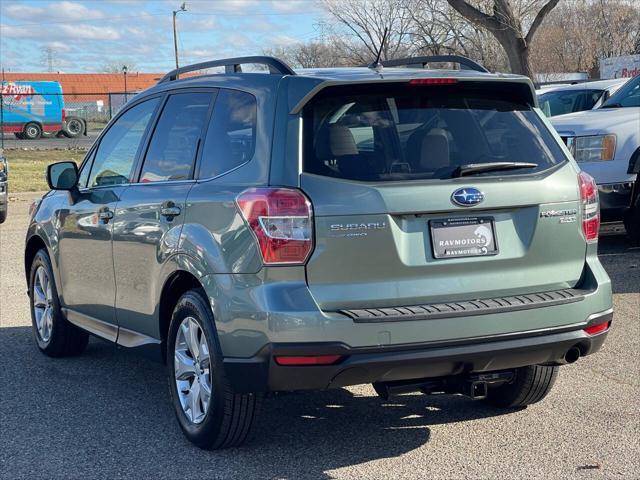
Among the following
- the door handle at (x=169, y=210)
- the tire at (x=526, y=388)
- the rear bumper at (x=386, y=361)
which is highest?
the door handle at (x=169, y=210)

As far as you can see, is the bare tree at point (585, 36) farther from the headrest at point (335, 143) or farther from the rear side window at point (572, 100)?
the headrest at point (335, 143)

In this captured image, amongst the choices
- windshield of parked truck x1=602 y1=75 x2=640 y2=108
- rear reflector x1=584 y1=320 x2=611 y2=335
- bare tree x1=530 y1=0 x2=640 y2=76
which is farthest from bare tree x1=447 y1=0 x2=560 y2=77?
bare tree x1=530 y1=0 x2=640 y2=76

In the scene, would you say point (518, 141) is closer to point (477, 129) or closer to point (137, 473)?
point (477, 129)

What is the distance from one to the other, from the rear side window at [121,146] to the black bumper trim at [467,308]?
87.0 inches

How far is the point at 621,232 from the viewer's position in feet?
40.6

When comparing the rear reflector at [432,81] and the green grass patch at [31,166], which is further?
the green grass patch at [31,166]

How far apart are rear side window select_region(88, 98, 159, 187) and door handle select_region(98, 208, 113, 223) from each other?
193 mm

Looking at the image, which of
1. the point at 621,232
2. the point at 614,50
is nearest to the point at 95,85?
the point at 614,50

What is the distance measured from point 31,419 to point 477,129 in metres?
3.02

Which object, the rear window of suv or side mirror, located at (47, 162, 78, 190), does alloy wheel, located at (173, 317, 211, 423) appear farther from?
side mirror, located at (47, 162, 78, 190)

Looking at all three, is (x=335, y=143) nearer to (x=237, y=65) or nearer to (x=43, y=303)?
(x=237, y=65)

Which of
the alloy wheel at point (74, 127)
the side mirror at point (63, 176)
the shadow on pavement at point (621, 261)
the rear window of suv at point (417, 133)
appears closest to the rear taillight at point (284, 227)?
the rear window of suv at point (417, 133)

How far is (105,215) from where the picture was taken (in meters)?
5.86

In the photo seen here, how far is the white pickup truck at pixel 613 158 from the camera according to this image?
33.6ft
